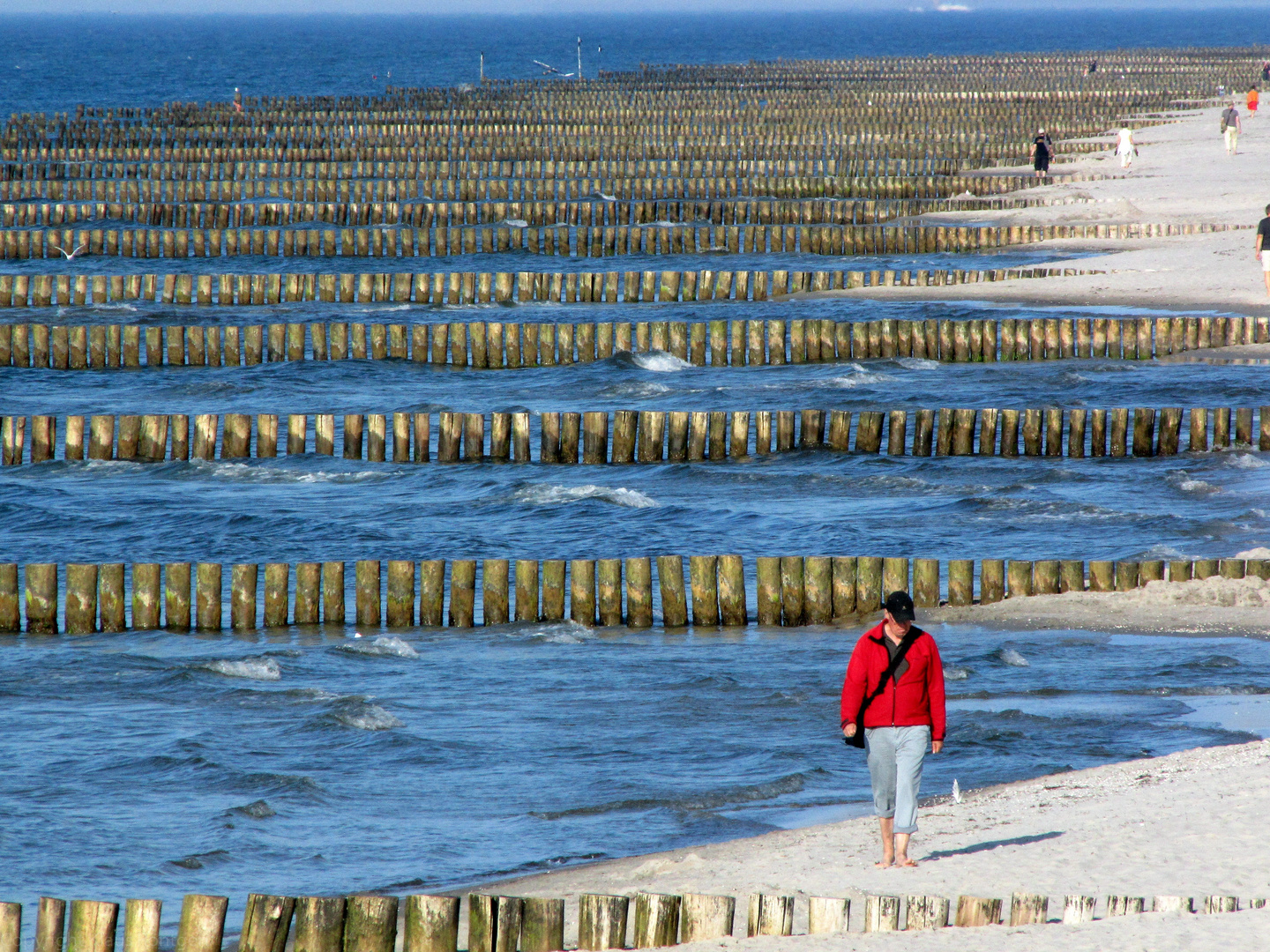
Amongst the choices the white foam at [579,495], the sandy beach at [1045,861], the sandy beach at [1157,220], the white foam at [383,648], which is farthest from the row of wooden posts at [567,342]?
the sandy beach at [1045,861]

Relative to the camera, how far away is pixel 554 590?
16.4m

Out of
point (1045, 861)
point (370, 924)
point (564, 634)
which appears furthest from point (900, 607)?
point (564, 634)

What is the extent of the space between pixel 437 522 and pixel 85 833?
9894mm

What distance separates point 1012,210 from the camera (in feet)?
158

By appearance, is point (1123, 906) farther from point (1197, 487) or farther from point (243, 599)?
point (1197, 487)

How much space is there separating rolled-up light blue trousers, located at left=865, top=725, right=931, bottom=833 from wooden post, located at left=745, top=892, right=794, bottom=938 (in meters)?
1.66

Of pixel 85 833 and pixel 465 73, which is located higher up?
pixel 465 73

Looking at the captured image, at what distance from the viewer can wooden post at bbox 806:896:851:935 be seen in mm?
7746

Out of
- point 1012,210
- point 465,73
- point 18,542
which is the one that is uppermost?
point 465,73

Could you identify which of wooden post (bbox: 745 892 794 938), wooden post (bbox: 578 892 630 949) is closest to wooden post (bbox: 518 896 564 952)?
wooden post (bbox: 578 892 630 949)

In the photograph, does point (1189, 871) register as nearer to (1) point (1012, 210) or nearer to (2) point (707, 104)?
(1) point (1012, 210)

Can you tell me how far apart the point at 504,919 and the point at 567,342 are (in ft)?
75.4

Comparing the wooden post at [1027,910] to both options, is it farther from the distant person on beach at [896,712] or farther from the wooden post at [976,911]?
the distant person on beach at [896,712]

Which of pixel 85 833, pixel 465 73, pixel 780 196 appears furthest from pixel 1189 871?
pixel 465 73
